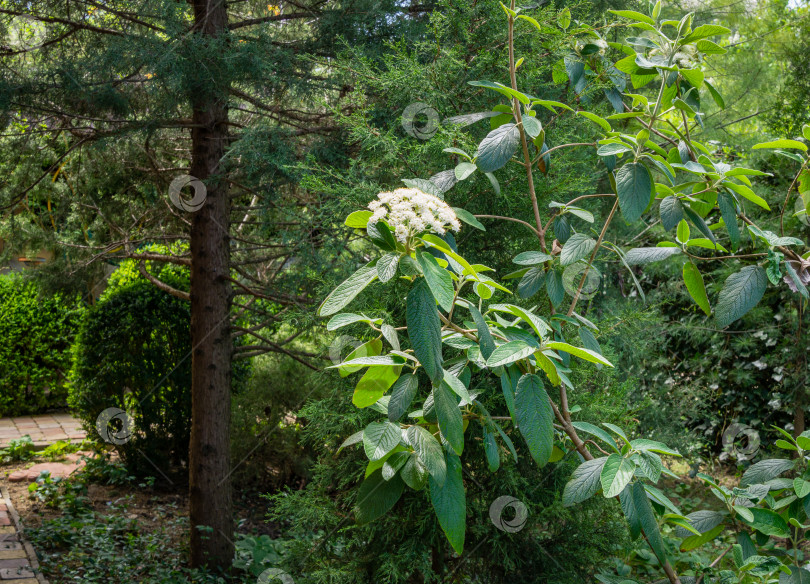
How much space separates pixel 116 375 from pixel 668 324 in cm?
504

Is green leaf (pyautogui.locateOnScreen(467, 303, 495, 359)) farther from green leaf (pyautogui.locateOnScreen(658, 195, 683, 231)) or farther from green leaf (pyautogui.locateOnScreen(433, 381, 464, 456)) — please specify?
green leaf (pyautogui.locateOnScreen(658, 195, 683, 231))

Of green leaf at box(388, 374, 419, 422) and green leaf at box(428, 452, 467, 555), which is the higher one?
green leaf at box(388, 374, 419, 422)

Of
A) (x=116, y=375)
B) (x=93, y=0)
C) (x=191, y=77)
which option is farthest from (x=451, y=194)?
(x=116, y=375)

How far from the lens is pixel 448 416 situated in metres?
1.27

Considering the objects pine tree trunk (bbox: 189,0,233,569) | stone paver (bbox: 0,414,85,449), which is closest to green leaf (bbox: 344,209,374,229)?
pine tree trunk (bbox: 189,0,233,569)

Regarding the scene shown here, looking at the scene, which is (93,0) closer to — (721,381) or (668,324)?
(668,324)

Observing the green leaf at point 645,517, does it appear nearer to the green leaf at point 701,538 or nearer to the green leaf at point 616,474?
the green leaf at point 616,474

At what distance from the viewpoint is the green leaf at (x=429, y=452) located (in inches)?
50.4

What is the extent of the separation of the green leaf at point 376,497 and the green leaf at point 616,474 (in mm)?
442

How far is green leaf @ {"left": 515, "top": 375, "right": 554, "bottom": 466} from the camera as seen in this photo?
4.49 feet

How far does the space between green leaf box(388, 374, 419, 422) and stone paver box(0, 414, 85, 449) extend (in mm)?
6542

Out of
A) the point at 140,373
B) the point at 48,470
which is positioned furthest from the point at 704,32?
the point at 48,470

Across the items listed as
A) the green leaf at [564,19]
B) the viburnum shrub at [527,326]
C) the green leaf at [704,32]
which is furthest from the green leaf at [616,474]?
the green leaf at [564,19]

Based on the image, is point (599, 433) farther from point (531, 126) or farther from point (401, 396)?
point (531, 126)
